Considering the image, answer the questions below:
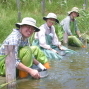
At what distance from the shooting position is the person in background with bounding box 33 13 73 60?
6.05 m

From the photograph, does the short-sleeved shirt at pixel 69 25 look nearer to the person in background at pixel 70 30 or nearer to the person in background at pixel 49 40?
the person in background at pixel 70 30

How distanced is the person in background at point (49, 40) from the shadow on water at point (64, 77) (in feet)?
1.02

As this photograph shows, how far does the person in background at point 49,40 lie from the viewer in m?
6.05

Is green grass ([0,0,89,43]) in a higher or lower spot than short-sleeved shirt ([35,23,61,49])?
higher

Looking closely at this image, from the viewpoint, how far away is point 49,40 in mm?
6605

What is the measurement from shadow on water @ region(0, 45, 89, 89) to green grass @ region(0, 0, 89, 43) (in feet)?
7.43

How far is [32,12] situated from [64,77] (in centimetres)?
802

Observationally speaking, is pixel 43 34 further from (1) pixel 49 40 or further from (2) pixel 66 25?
(2) pixel 66 25

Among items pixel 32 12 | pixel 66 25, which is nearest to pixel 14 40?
pixel 66 25

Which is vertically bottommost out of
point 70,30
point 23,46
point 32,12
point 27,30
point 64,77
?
point 64,77

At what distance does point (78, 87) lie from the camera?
3988 mm

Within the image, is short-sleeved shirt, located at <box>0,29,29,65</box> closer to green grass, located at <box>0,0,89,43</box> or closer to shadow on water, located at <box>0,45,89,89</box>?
shadow on water, located at <box>0,45,89,89</box>

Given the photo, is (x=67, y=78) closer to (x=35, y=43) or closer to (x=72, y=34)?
(x=35, y=43)

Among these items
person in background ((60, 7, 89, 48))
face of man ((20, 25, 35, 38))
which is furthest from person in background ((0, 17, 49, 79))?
person in background ((60, 7, 89, 48))
